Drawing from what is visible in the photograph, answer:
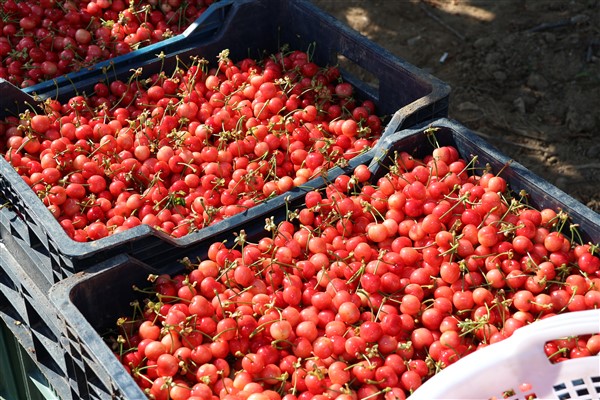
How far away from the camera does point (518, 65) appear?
5.00 m

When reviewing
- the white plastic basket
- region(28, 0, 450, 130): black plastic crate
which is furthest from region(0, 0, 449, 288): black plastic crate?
the white plastic basket

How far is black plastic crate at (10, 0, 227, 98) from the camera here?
3199 mm

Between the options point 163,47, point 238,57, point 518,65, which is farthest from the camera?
point 518,65

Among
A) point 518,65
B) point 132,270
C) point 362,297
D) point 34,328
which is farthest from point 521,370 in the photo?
point 518,65

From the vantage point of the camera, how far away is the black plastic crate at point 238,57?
234cm

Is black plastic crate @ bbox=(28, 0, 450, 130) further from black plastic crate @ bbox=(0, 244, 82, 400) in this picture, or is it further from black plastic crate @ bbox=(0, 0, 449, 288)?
black plastic crate @ bbox=(0, 244, 82, 400)

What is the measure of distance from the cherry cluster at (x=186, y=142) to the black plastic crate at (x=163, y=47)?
10cm

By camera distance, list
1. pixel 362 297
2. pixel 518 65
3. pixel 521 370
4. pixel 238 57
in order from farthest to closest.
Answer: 1. pixel 518 65
2. pixel 238 57
3. pixel 362 297
4. pixel 521 370

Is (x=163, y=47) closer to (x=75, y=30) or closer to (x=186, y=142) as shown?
(x=75, y=30)

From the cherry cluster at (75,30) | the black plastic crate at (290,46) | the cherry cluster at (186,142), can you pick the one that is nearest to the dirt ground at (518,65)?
the black plastic crate at (290,46)

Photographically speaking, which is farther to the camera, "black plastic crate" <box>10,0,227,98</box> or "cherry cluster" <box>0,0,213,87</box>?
"cherry cluster" <box>0,0,213,87</box>

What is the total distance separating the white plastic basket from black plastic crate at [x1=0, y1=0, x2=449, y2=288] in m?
1.08

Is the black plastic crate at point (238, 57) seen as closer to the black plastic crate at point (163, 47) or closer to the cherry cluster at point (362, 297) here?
the black plastic crate at point (163, 47)

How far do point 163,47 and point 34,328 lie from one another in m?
1.44
